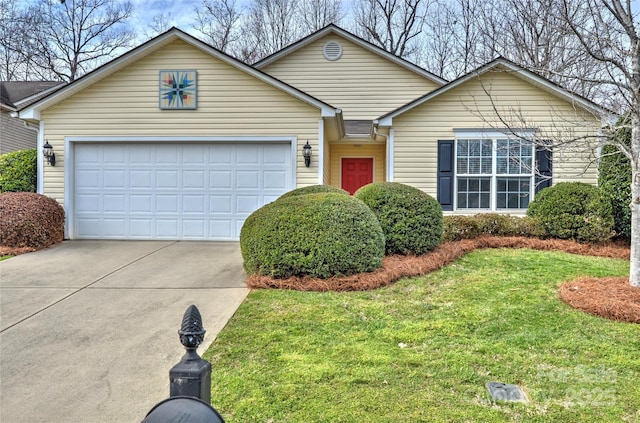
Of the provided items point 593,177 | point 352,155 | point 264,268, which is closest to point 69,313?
point 264,268

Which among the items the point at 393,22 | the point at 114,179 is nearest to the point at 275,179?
the point at 114,179

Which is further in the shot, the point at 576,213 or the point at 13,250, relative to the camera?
the point at 576,213

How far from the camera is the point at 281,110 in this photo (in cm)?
930

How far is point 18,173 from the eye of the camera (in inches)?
379

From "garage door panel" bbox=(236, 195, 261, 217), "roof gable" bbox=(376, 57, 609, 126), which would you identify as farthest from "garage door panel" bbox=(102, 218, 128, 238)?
"roof gable" bbox=(376, 57, 609, 126)

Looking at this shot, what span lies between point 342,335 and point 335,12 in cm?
2535

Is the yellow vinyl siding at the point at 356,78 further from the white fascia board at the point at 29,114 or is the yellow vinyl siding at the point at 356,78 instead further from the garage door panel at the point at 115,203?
the white fascia board at the point at 29,114

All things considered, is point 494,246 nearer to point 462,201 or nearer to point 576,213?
point 462,201

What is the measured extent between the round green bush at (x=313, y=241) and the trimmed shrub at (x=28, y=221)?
5.32 meters

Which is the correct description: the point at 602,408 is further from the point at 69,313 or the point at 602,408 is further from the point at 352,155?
the point at 352,155

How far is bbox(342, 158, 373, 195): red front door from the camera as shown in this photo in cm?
1286

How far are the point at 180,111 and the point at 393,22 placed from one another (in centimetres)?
1929

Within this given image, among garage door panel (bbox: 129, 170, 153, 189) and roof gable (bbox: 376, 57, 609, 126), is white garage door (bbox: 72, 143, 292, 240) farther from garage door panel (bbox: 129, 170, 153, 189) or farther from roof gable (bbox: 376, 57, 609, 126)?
roof gable (bbox: 376, 57, 609, 126)

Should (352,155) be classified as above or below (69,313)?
above
